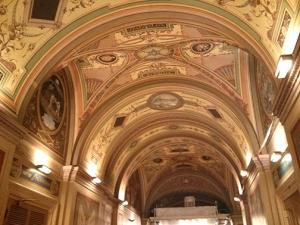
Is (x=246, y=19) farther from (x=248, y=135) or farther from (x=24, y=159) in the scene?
(x=24, y=159)

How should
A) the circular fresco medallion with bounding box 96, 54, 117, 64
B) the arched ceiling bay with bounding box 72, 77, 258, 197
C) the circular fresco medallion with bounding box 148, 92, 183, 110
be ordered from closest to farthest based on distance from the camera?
the circular fresco medallion with bounding box 96, 54, 117, 64 → the arched ceiling bay with bounding box 72, 77, 258, 197 → the circular fresco medallion with bounding box 148, 92, 183, 110

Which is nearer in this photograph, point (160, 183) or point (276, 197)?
point (276, 197)

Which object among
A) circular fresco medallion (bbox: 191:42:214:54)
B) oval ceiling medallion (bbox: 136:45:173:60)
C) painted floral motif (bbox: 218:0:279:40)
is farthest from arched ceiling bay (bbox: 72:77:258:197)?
painted floral motif (bbox: 218:0:279:40)

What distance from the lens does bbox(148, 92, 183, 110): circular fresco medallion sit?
1104 centimetres

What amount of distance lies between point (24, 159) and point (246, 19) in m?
5.44

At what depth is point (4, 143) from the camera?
6.00 meters

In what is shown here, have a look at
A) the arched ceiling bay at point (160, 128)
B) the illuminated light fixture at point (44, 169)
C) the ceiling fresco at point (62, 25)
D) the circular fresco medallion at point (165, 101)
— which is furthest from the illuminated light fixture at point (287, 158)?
the illuminated light fixture at point (44, 169)

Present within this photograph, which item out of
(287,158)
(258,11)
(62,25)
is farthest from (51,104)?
(287,158)

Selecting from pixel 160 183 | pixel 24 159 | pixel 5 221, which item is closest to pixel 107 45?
pixel 24 159

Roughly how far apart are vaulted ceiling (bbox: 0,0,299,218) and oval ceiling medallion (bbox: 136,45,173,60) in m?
0.05

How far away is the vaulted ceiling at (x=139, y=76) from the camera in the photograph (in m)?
6.12

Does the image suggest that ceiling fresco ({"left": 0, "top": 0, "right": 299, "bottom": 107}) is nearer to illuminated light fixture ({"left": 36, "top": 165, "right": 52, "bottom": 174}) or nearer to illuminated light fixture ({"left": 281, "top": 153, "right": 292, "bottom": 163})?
illuminated light fixture ({"left": 36, "top": 165, "right": 52, "bottom": 174})

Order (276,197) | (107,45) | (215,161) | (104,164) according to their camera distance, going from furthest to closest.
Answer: (215,161) → (104,164) → (107,45) → (276,197)

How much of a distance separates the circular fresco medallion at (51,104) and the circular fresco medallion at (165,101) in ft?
10.7
